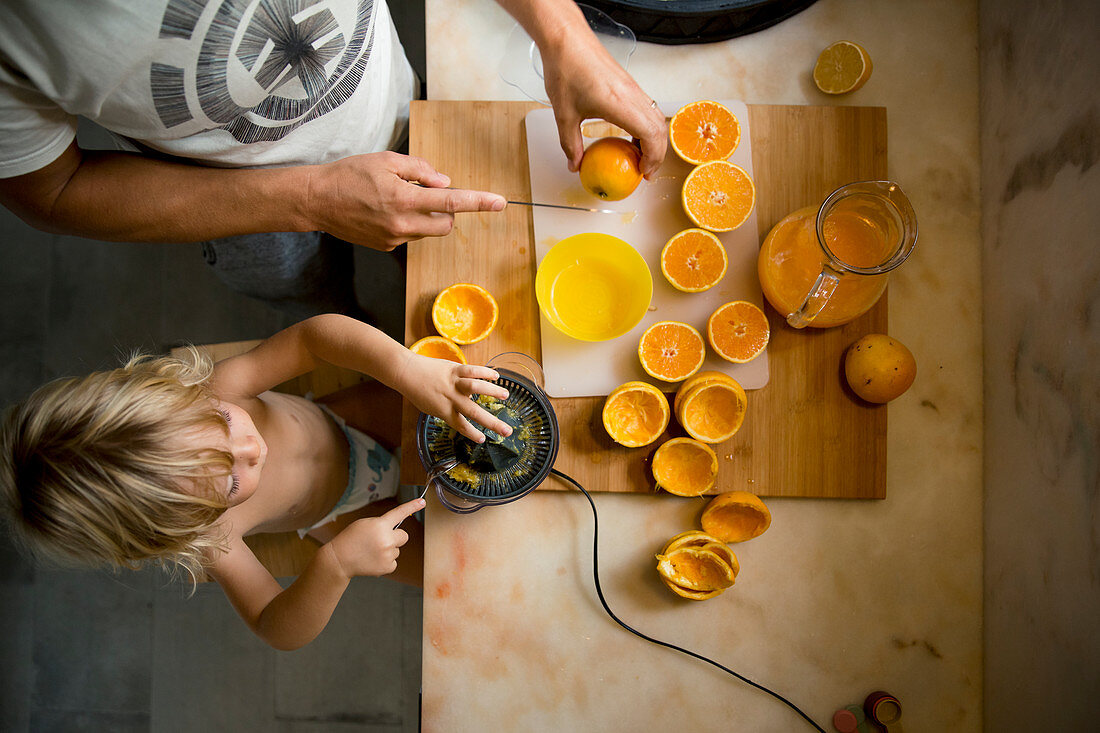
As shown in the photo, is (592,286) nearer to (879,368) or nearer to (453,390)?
(453,390)

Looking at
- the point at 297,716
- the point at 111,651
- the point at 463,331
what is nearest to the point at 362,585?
the point at 297,716

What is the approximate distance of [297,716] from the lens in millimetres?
1799

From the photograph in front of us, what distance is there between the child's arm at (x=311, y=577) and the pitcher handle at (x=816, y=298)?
2.12ft

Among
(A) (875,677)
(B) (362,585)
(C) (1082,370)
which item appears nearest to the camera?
(C) (1082,370)

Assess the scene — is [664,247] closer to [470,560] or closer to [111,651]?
[470,560]

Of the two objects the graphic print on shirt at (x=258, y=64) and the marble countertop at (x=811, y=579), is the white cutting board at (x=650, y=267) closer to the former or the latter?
the marble countertop at (x=811, y=579)

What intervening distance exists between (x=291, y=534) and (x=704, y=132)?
107 centimetres

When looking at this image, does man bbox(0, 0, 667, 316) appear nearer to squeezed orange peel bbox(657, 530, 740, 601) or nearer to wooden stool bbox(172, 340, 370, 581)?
wooden stool bbox(172, 340, 370, 581)

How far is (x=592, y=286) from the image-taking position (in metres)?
1.04

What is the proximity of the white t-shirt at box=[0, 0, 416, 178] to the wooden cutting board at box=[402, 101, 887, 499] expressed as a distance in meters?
0.20

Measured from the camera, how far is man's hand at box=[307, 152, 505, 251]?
93cm

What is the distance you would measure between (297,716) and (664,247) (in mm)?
1702

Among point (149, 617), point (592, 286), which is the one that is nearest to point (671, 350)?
point (592, 286)

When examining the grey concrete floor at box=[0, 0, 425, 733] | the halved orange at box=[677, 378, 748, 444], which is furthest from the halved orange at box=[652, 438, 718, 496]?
the grey concrete floor at box=[0, 0, 425, 733]
